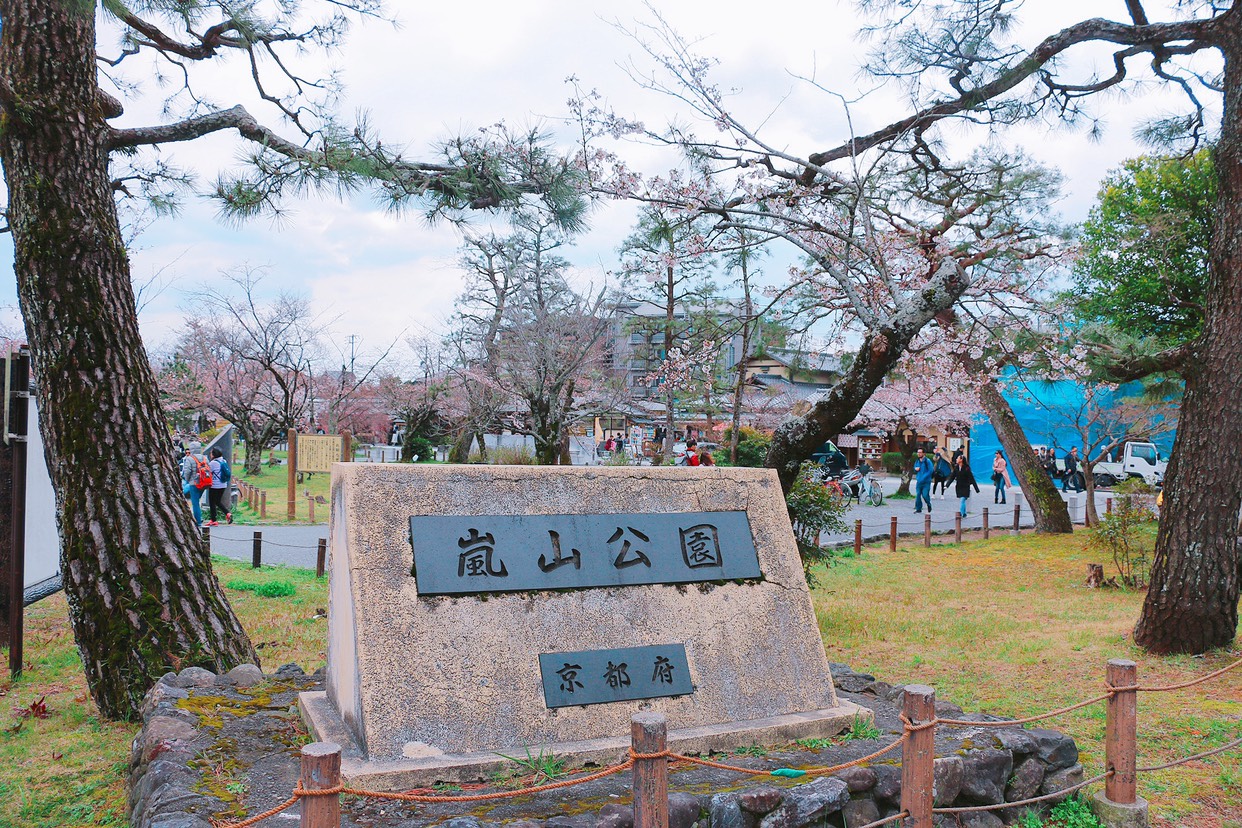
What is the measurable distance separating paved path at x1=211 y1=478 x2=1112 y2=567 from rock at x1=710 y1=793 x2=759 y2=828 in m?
6.56

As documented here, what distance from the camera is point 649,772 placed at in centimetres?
261

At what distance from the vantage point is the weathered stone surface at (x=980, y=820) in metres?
3.77

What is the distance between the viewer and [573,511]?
4203 millimetres

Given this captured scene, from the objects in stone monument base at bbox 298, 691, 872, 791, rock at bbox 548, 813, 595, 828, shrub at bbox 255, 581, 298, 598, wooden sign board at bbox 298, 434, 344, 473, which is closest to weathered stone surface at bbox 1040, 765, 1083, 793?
stone monument base at bbox 298, 691, 872, 791

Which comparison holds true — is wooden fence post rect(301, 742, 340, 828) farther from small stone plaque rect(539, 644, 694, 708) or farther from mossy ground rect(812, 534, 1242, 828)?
mossy ground rect(812, 534, 1242, 828)

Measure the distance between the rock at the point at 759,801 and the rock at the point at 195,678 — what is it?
3.13 m

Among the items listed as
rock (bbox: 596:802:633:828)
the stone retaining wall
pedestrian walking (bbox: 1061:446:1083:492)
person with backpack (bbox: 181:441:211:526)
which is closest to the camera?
rock (bbox: 596:802:633:828)

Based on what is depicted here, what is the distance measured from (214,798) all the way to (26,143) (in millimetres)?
4072

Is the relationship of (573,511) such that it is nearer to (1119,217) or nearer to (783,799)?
(783,799)

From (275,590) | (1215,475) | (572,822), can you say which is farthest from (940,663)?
(275,590)

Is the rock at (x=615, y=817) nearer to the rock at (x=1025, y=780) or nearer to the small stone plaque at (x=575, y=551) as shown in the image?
the small stone plaque at (x=575, y=551)

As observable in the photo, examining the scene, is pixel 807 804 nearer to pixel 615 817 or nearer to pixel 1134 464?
pixel 615 817

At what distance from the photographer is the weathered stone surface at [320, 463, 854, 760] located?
3.61m

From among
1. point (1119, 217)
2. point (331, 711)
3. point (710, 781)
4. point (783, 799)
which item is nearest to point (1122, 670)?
point (783, 799)
